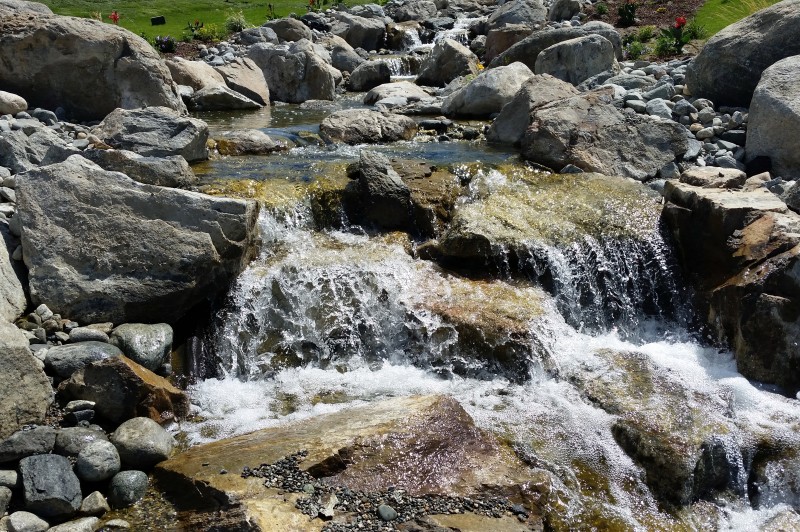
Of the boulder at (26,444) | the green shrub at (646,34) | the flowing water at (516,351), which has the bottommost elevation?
the flowing water at (516,351)

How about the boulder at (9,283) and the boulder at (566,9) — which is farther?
the boulder at (566,9)

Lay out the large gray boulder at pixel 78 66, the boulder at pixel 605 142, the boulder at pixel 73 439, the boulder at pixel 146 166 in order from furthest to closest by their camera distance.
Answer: the large gray boulder at pixel 78 66 → the boulder at pixel 605 142 → the boulder at pixel 146 166 → the boulder at pixel 73 439

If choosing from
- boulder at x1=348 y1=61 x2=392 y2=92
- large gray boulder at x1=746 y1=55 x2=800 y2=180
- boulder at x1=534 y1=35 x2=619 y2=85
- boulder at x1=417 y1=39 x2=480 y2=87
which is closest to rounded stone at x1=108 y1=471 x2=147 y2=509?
large gray boulder at x1=746 y1=55 x2=800 y2=180

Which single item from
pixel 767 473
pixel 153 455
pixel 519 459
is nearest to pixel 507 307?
pixel 519 459

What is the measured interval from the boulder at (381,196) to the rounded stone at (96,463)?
236 inches

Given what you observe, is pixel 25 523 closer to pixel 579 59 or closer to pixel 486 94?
pixel 486 94

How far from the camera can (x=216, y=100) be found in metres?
18.7

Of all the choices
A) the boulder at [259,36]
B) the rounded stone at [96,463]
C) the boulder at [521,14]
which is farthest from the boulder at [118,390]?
the boulder at [521,14]

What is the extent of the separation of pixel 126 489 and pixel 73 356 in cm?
199

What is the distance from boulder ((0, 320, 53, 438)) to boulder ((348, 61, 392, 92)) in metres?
17.4

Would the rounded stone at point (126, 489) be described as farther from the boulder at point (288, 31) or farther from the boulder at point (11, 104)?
the boulder at point (288, 31)

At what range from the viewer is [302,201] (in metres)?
11.9

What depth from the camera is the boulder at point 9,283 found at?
28.0ft

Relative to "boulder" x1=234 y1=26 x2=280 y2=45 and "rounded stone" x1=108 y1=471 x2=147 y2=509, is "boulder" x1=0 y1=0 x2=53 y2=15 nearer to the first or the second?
"boulder" x1=234 y1=26 x2=280 y2=45
